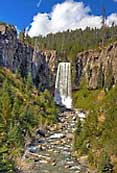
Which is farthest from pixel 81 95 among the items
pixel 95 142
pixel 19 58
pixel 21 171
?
pixel 21 171

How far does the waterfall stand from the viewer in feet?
472

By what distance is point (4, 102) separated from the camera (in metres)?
67.9

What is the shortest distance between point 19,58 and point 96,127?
250 feet

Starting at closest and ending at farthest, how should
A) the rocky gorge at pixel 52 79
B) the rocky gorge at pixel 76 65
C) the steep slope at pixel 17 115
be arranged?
the steep slope at pixel 17 115 < the rocky gorge at pixel 52 79 < the rocky gorge at pixel 76 65

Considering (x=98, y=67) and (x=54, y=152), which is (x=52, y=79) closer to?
(x=98, y=67)

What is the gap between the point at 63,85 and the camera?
14950cm

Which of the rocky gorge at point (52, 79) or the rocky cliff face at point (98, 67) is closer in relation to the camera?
the rocky gorge at point (52, 79)

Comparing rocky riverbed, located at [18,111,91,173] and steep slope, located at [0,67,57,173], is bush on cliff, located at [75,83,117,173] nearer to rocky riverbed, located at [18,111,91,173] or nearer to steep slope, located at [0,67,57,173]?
rocky riverbed, located at [18,111,91,173]

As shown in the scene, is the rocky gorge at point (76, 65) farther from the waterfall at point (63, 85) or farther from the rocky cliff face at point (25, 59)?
the waterfall at point (63, 85)

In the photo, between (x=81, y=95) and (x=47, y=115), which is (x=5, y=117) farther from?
(x=81, y=95)

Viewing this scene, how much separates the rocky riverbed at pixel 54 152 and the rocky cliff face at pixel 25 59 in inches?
1570

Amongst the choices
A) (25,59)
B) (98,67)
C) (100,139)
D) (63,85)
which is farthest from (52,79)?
(100,139)

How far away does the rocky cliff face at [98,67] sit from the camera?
145m

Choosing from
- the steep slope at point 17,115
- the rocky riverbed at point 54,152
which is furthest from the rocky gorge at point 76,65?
the rocky riverbed at point 54,152
